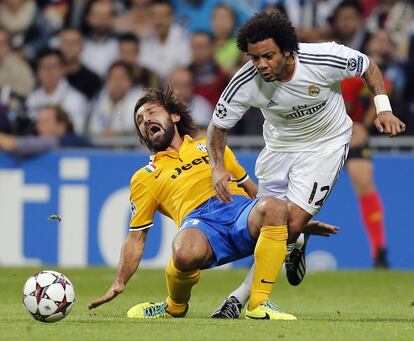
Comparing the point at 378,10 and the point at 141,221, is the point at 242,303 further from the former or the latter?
the point at 378,10

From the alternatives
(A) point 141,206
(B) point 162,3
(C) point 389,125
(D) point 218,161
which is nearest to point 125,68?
(B) point 162,3

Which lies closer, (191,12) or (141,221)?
(141,221)

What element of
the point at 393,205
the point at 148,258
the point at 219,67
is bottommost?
the point at 148,258

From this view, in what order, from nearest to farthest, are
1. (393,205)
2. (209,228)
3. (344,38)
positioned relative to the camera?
(209,228) → (393,205) → (344,38)

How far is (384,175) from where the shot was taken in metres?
14.4

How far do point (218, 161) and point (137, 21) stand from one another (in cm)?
933

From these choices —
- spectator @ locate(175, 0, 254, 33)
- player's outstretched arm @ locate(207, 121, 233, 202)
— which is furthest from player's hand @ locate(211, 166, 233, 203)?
spectator @ locate(175, 0, 254, 33)

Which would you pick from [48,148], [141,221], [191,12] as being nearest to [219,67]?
[191,12]

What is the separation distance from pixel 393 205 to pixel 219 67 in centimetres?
309

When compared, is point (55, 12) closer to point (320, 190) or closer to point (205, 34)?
point (205, 34)

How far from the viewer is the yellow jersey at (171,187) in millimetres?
8383

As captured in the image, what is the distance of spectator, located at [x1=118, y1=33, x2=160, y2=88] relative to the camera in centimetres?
1608

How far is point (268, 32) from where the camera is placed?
25.6ft

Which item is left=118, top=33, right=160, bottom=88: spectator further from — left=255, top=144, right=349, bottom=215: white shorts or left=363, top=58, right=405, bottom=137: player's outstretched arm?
left=363, top=58, right=405, bottom=137: player's outstretched arm
